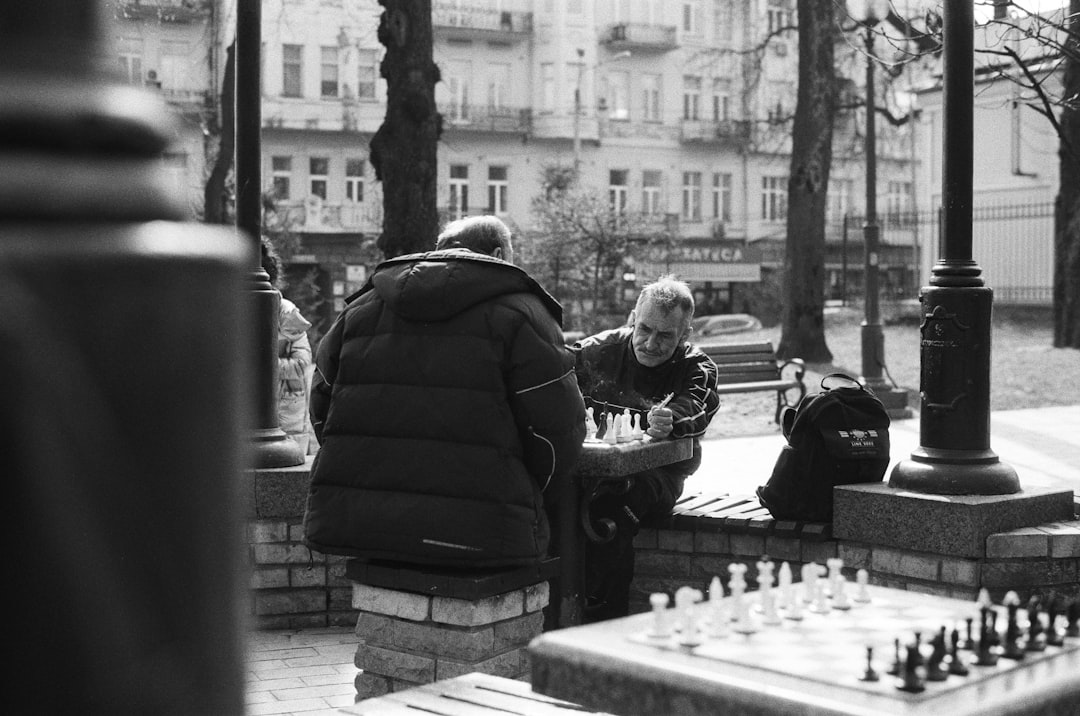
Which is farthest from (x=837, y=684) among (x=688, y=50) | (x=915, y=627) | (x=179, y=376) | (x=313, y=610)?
(x=688, y=50)

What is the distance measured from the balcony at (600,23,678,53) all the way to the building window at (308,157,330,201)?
41.7 feet

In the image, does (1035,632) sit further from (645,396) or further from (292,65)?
(292,65)

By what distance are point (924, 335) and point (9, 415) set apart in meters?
5.54

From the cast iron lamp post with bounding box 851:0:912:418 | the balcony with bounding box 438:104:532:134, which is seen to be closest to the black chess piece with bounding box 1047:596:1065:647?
the cast iron lamp post with bounding box 851:0:912:418

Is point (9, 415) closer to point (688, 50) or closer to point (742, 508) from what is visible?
point (742, 508)

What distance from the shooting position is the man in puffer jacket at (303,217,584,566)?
4805mm

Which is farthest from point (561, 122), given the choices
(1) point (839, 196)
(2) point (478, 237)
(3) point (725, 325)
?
(2) point (478, 237)

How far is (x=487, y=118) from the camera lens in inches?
2156

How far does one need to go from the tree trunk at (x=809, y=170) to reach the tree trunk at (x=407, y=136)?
12.4m

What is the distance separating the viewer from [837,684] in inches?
111

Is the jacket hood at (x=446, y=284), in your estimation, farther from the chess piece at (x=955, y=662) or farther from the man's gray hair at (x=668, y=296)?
the chess piece at (x=955, y=662)

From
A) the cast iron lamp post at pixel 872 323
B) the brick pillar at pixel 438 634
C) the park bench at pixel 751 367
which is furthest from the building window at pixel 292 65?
the brick pillar at pixel 438 634

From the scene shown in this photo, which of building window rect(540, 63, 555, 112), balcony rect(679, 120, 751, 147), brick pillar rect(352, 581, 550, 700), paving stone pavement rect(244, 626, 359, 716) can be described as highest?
building window rect(540, 63, 555, 112)

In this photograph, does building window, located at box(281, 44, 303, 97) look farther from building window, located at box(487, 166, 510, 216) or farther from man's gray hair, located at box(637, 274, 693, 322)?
man's gray hair, located at box(637, 274, 693, 322)
